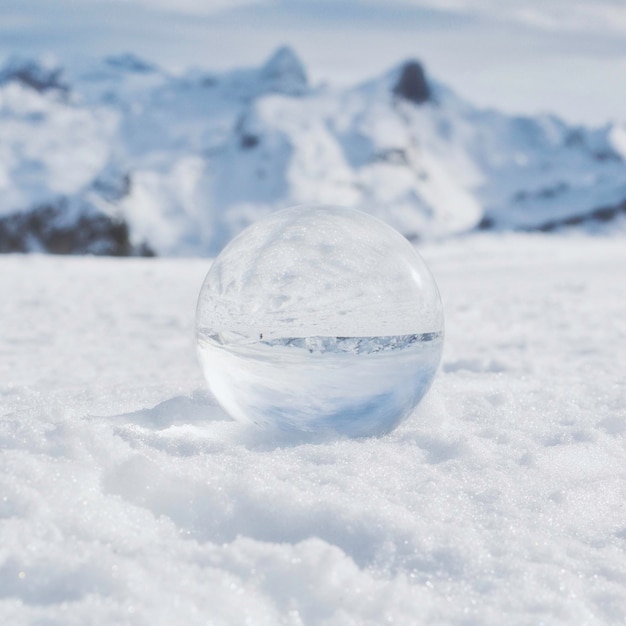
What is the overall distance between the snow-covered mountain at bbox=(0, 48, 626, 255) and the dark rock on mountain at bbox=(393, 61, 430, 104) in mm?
175

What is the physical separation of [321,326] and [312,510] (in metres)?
0.54

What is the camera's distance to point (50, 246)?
3675 cm

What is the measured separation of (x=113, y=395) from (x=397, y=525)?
4.26ft

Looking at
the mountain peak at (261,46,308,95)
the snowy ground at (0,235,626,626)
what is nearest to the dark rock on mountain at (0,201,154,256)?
the snowy ground at (0,235,626,626)

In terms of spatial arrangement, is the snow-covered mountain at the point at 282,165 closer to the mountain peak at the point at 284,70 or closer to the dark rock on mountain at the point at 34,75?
the mountain peak at the point at 284,70

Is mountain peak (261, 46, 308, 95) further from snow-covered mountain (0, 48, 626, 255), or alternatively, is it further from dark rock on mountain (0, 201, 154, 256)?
dark rock on mountain (0, 201, 154, 256)

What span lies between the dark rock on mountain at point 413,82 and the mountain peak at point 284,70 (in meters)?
18.5

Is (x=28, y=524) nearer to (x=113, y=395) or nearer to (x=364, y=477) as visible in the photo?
(x=364, y=477)

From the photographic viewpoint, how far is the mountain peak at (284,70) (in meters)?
86.8

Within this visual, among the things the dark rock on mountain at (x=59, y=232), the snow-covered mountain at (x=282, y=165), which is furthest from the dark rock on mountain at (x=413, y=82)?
the dark rock on mountain at (x=59, y=232)

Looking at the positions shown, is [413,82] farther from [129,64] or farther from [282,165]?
[129,64]

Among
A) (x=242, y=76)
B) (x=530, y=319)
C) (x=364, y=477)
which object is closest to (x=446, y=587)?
(x=364, y=477)

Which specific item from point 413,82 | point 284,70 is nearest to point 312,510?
point 413,82

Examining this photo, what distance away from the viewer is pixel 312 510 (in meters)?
1.65
